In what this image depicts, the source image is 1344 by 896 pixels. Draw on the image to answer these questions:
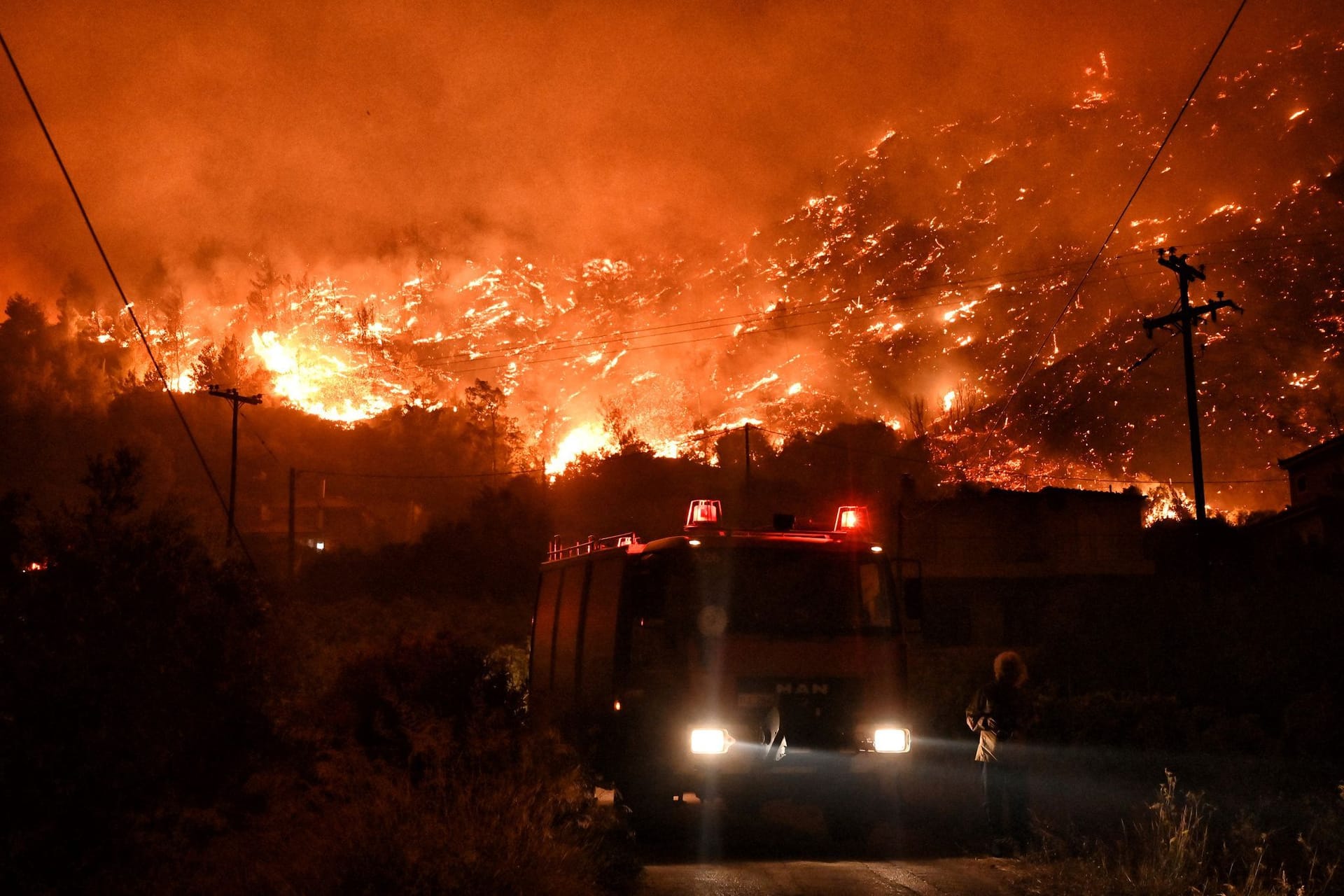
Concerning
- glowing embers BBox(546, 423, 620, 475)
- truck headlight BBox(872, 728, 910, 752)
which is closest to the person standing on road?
truck headlight BBox(872, 728, 910, 752)

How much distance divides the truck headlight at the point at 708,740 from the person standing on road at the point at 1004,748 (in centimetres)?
219

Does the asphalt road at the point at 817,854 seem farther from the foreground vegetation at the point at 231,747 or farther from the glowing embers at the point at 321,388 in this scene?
the glowing embers at the point at 321,388

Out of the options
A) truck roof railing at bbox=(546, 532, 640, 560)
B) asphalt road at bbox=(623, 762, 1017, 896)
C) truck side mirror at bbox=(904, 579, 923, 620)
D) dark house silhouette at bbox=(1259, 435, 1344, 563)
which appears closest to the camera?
asphalt road at bbox=(623, 762, 1017, 896)

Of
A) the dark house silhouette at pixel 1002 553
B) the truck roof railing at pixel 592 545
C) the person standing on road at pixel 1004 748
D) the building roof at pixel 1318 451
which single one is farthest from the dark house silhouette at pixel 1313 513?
the person standing on road at pixel 1004 748

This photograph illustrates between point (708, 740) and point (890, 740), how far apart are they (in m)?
1.72

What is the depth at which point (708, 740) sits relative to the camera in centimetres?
1001

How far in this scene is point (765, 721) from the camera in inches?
401

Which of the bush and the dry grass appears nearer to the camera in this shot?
the bush

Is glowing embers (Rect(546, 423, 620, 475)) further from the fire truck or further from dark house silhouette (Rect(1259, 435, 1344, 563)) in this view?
the fire truck

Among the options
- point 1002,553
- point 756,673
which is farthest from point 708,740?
point 1002,553

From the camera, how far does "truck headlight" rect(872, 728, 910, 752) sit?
411 inches

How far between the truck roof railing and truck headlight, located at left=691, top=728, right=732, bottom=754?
2.46 m

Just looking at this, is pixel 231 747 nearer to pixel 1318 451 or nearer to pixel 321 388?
pixel 1318 451

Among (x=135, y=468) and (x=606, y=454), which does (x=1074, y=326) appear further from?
(x=135, y=468)
